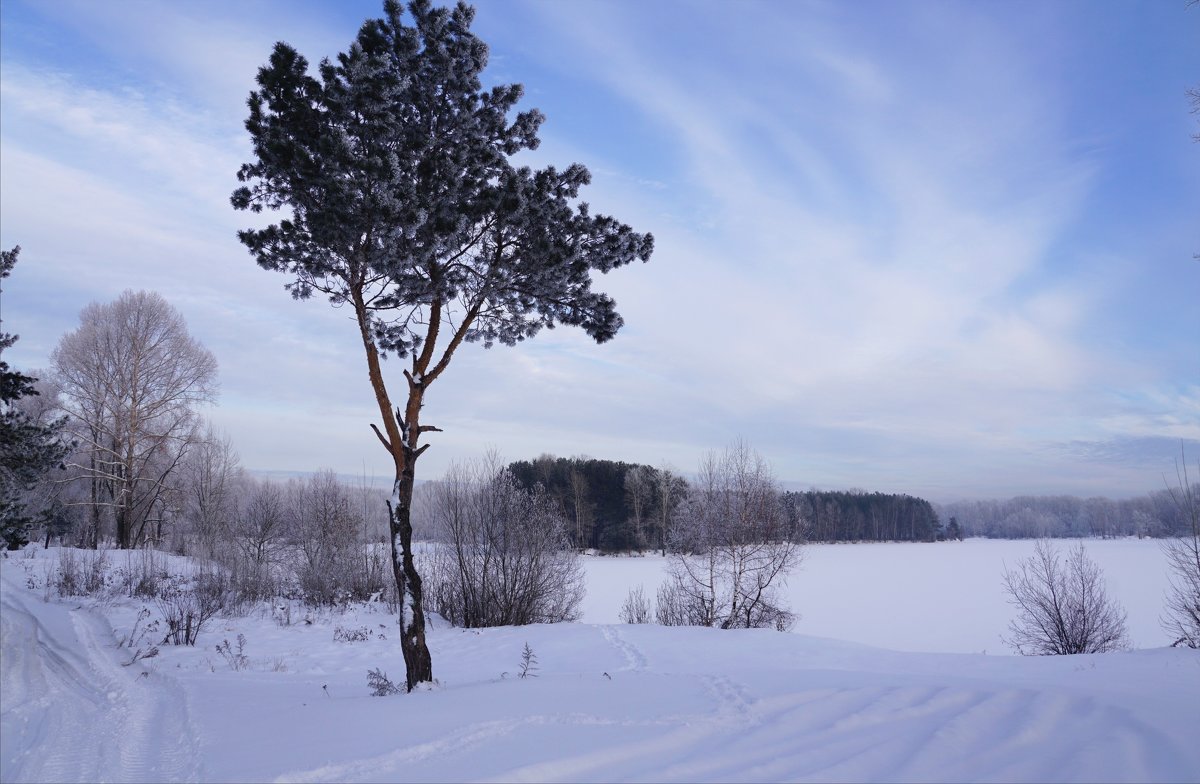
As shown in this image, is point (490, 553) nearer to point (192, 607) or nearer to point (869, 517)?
point (192, 607)

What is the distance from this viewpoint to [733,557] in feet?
72.7

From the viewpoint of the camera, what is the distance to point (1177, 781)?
13.0 feet

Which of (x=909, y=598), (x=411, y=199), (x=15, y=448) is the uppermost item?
(x=411, y=199)

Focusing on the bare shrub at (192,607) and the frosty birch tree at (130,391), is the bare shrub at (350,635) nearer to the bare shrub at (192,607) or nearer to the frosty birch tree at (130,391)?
the bare shrub at (192,607)

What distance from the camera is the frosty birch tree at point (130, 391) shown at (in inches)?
1079

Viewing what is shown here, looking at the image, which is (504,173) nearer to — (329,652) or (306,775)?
(306,775)

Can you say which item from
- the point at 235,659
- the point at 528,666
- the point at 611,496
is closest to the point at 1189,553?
the point at 528,666

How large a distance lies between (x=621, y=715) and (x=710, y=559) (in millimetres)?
17343

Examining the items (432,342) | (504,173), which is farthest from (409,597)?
(504,173)

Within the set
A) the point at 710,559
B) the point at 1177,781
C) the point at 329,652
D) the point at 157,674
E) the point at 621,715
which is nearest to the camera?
the point at 1177,781


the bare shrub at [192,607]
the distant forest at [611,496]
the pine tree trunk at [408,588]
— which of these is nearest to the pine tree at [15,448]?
the bare shrub at [192,607]

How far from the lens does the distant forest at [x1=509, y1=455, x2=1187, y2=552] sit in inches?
2038

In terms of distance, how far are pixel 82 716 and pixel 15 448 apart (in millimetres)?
4197

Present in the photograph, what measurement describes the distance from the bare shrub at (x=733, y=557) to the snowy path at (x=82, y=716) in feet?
53.2
